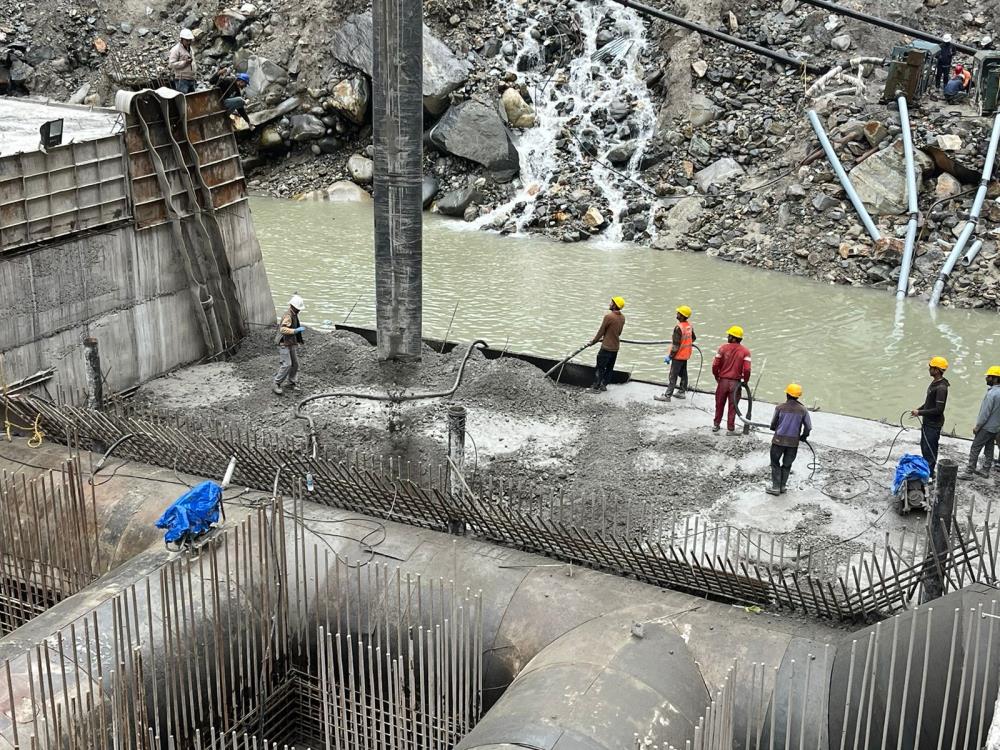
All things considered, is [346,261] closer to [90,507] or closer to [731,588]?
[90,507]

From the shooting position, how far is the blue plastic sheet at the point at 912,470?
1152 centimetres

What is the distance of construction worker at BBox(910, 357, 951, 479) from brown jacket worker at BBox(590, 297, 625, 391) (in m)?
A: 4.18

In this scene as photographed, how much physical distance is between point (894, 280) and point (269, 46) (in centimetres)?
2052

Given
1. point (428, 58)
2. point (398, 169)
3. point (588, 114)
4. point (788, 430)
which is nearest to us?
point (788, 430)

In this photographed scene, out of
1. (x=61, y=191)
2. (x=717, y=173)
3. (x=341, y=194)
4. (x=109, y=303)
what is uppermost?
(x=61, y=191)

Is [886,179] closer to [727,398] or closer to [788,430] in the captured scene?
[727,398]

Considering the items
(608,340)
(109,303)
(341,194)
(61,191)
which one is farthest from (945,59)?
(61,191)

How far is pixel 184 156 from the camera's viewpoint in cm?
1638

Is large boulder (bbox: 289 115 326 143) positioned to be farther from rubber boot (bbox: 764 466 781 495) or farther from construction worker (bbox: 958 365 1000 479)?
construction worker (bbox: 958 365 1000 479)

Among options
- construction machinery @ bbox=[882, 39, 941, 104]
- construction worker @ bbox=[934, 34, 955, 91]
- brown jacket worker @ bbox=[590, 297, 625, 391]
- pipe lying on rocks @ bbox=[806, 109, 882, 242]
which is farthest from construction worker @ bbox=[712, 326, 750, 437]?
construction worker @ bbox=[934, 34, 955, 91]

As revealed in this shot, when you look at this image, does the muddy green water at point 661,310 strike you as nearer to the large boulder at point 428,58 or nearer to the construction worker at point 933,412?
the construction worker at point 933,412

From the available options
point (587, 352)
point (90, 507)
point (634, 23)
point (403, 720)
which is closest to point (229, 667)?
point (403, 720)

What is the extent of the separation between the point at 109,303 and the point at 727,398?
8.67m

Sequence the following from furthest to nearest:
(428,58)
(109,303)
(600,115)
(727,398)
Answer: (428,58) → (600,115) → (109,303) → (727,398)
